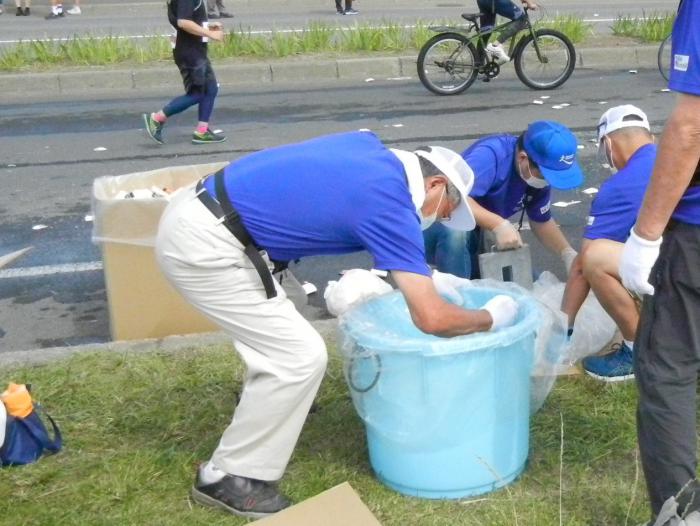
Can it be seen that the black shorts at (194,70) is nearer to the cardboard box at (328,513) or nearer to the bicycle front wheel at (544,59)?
the bicycle front wheel at (544,59)

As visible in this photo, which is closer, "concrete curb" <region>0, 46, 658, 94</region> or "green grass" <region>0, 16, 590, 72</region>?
"concrete curb" <region>0, 46, 658, 94</region>

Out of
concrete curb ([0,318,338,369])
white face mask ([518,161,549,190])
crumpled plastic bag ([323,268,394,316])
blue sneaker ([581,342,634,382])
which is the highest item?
white face mask ([518,161,549,190])

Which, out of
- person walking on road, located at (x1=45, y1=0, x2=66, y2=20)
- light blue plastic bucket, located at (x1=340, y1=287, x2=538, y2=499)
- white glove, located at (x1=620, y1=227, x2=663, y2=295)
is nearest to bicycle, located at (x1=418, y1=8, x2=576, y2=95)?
light blue plastic bucket, located at (x1=340, y1=287, x2=538, y2=499)

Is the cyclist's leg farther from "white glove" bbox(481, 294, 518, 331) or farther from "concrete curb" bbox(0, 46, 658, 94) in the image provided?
"white glove" bbox(481, 294, 518, 331)

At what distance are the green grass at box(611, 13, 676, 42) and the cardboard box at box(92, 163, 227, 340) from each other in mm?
9645

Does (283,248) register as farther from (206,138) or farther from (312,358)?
(206,138)

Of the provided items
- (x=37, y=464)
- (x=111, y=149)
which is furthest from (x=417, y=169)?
(x=111, y=149)

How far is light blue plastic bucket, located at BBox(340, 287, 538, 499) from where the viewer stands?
2.89 metres

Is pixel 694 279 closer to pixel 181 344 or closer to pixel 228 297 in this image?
pixel 228 297

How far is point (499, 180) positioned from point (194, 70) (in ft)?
14.7

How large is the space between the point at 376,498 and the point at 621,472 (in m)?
0.79

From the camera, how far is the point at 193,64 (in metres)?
8.02

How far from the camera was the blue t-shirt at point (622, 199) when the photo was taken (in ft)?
11.5

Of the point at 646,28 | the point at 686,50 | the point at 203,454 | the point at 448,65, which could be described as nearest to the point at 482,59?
the point at 448,65
